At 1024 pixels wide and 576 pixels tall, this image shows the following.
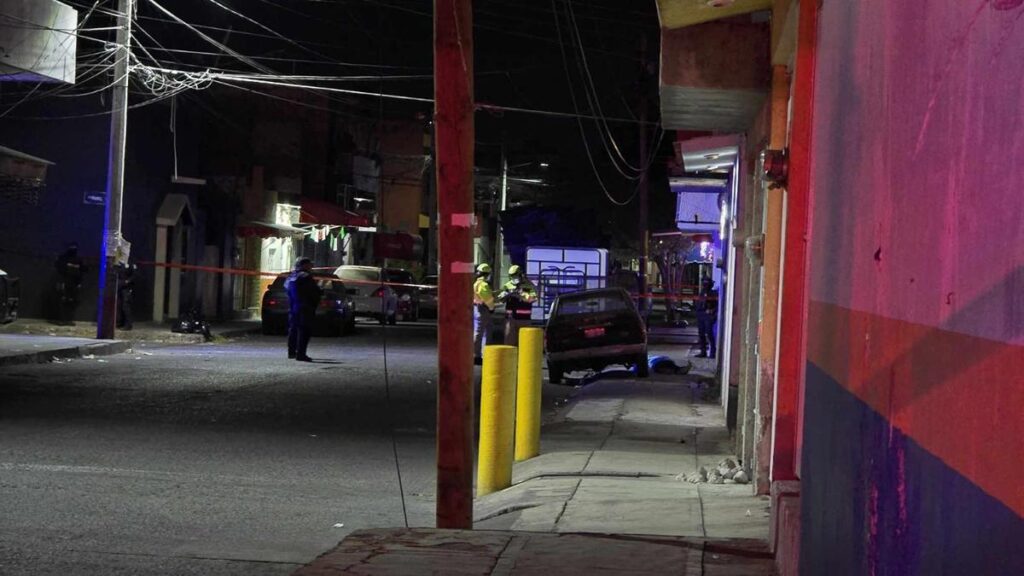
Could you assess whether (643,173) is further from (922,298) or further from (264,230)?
(922,298)

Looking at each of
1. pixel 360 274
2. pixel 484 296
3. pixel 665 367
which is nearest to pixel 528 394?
pixel 484 296

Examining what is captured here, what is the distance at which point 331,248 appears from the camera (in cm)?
6000

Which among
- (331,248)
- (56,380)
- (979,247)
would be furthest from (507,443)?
(331,248)

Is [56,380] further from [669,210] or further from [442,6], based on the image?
[669,210]

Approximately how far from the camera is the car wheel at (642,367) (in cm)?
2256

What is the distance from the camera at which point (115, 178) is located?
85.4 feet

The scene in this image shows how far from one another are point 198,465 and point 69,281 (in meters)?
→ 21.5

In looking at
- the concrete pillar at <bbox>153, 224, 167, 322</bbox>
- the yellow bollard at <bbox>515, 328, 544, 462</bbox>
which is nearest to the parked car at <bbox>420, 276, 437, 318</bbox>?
the concrete pillar at <bbox>153, 224, 167, 322</bbox>

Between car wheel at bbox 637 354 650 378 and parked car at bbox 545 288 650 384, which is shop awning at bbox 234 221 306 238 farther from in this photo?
car wheel at bbox 637 354 650 378

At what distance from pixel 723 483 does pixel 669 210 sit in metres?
56.1

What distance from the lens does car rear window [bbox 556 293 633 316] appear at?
2280 cm

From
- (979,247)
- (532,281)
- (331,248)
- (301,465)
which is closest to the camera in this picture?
(979,247)

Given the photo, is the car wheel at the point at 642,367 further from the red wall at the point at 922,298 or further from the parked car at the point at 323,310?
the red wall at the point at 922,298

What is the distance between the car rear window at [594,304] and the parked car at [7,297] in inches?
363
